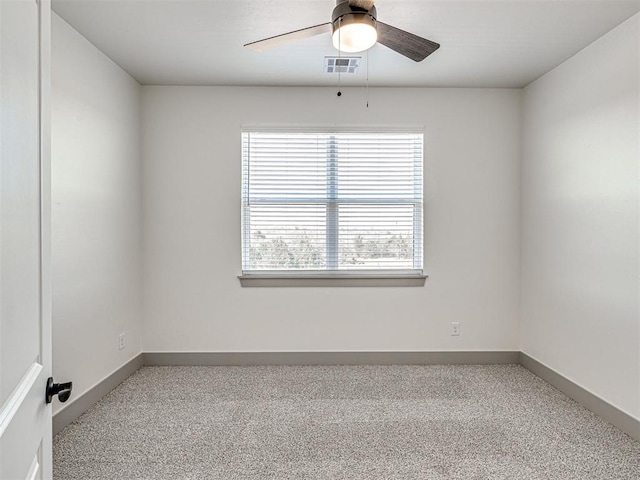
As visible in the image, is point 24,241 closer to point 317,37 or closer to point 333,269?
point 317,37

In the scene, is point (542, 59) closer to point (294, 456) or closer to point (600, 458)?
point (600, 458)

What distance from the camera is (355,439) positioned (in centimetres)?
242

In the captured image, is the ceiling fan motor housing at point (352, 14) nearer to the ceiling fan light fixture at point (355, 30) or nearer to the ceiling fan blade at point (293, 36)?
the ceiling fan light fixture at point (355, 30)

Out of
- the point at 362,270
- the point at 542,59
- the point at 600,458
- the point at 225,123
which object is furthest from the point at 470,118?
the point at 600,458

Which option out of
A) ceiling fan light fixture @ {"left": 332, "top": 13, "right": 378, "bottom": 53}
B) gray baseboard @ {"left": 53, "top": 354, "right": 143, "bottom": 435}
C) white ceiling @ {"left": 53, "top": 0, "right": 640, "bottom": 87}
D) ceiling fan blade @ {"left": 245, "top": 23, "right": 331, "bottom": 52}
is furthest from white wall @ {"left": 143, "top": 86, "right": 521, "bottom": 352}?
ceiling fan light fixture @ {"left": 332, "top": 13, "right": 378, "bottom": 53}

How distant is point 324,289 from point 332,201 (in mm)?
819

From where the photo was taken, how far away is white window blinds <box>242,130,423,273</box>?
12.4 ft

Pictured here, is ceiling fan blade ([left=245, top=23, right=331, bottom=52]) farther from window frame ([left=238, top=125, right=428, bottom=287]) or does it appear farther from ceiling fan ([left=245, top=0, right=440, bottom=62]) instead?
window frame ([left=238, top=125, right=428, bottom=287])

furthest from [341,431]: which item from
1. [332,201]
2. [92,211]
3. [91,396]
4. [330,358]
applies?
[92,211]

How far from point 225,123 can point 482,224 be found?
2.54 meters

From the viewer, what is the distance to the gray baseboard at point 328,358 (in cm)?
374

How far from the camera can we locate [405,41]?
2.08 metres

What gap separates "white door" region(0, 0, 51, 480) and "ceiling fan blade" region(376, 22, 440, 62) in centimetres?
146

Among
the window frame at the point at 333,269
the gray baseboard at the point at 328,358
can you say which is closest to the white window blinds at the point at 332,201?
the window frame at the point at 333,269
